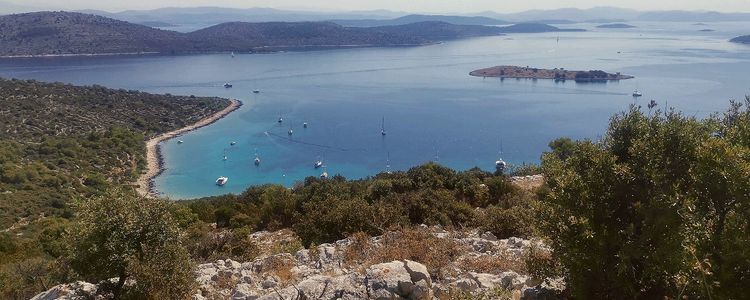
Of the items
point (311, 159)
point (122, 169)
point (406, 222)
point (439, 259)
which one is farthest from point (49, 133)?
point (439, 259)

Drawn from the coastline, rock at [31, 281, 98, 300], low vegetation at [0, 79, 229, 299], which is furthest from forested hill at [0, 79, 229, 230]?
rock at [31, 281, 98, 300]

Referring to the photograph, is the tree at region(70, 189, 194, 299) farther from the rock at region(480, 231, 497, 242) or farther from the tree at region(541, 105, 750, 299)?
the rock at region(480, 231, 497, 242)

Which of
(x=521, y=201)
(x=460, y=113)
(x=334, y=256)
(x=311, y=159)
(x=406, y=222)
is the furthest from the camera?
(x=460, y=113)

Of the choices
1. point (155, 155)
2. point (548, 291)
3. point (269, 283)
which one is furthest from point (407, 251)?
point (155, 155)

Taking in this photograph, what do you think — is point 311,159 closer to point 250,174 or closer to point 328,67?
point 250,174

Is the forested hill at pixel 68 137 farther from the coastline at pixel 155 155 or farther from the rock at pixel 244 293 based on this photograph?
the rock at pixel 244 293

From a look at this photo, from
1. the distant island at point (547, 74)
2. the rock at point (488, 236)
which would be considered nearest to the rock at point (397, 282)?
the rock at point (488, 236)
